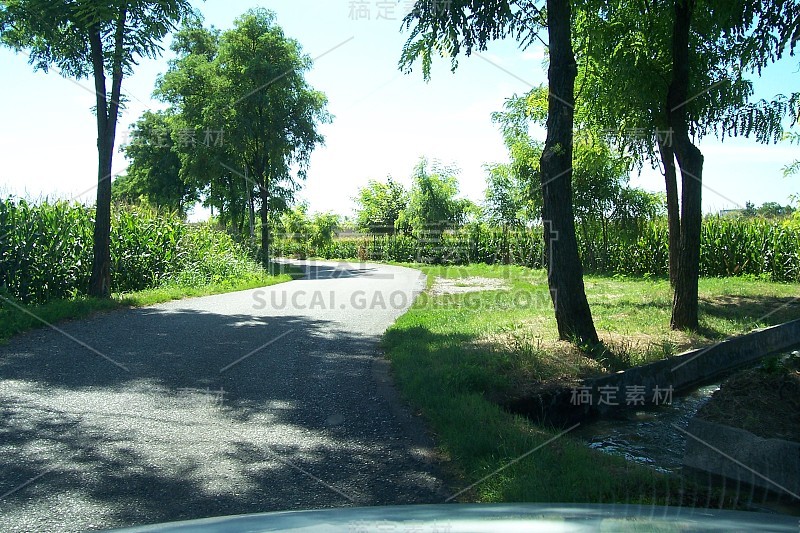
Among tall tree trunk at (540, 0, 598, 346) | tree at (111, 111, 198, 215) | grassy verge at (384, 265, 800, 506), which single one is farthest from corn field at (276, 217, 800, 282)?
tree at (111, 111, 198, 215)

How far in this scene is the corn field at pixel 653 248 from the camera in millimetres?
21125

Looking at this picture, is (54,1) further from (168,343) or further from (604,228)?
(604,228)

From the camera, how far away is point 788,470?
4422mm

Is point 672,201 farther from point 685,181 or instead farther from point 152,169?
point 152,169

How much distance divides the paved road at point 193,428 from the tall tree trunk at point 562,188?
280cm

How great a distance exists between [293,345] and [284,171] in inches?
1063

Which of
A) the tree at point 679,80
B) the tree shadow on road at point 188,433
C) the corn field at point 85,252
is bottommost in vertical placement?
the tree shadow on road at point 188,433

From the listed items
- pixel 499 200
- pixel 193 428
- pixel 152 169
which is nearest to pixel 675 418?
pixel 193 428

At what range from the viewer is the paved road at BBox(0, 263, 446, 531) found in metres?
3.97

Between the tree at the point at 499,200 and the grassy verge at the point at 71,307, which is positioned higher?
the tree at the point at 499,200

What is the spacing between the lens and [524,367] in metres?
7.52

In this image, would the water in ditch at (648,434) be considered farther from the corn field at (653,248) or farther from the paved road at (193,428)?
the corn field at (653,248)

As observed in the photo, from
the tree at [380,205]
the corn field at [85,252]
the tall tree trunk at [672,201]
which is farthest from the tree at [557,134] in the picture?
the tree at [380,205]

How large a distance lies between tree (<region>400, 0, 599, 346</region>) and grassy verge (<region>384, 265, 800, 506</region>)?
553 mm
